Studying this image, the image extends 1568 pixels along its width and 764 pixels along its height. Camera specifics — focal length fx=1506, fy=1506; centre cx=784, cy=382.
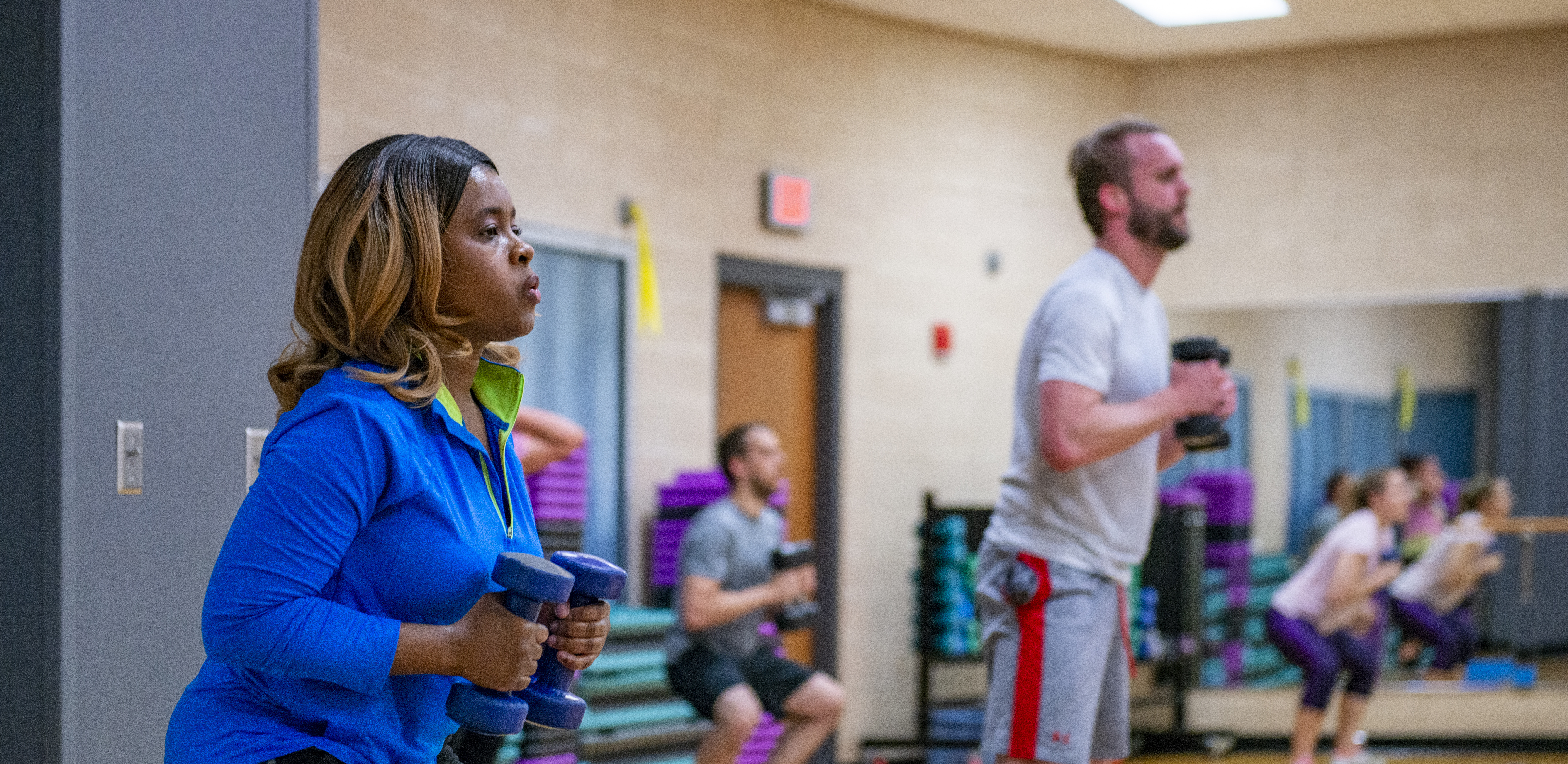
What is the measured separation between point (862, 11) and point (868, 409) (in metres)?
1.89

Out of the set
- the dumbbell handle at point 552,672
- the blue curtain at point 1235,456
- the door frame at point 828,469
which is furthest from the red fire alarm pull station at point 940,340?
the dumbbell handle at point 552,672

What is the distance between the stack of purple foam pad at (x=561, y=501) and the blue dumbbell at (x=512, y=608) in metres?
3.54

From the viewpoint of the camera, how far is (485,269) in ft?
5.31

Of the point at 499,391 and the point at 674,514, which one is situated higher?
the point at 499,391

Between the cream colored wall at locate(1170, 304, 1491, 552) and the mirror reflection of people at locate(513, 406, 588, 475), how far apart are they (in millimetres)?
4378

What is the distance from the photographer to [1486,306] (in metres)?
7.48

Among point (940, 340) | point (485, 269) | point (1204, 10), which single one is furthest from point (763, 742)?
point (485, 269)

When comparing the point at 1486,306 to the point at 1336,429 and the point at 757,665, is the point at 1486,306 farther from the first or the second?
the point at 757,665

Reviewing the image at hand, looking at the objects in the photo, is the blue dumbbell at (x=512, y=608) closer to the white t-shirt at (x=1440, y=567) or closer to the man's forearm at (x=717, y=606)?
the man's forearm at (x=717, y=606)

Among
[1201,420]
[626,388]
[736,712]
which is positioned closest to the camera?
[1201,420]

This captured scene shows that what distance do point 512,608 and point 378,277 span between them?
0.36 meters

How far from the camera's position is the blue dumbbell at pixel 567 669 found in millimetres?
1603

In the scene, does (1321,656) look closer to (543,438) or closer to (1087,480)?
(543,438)

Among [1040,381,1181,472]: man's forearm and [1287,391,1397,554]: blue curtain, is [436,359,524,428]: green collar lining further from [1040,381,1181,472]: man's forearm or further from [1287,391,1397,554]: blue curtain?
[1287,391,1397,554]: blue curtain
